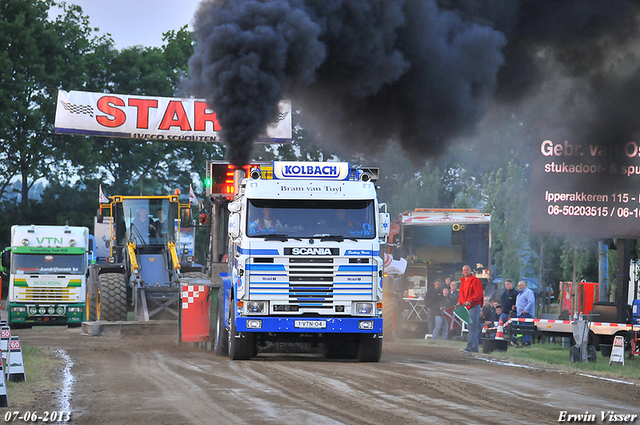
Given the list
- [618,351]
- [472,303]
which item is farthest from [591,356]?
[472,303]

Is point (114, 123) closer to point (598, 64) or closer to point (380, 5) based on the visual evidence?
point (380, 5)

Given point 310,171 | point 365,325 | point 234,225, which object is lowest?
point 365,325

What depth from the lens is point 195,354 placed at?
16.7m

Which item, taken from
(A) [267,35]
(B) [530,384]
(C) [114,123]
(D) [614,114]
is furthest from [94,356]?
(C) [114,123]

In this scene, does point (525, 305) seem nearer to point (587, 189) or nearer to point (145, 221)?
point (587, 189)

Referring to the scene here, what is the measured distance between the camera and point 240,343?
14.7 metres

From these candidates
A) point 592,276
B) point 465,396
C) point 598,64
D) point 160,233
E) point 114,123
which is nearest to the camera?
point 465,396

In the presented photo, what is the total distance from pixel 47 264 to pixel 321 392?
20718 mm

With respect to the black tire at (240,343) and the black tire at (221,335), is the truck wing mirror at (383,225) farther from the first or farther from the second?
the black tire at (221,335)

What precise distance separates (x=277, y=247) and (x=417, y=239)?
1589 cm

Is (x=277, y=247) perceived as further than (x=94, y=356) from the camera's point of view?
No

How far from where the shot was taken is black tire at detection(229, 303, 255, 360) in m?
14.6

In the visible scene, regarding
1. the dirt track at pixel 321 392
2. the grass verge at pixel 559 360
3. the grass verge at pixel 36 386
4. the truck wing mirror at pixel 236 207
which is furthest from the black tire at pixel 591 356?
the grass verge at pixel 36 386

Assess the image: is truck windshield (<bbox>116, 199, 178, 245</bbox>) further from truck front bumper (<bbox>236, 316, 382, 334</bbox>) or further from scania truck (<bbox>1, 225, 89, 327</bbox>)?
truck front bumper (<bbox>236, 316, 382, 334</bbox>)
